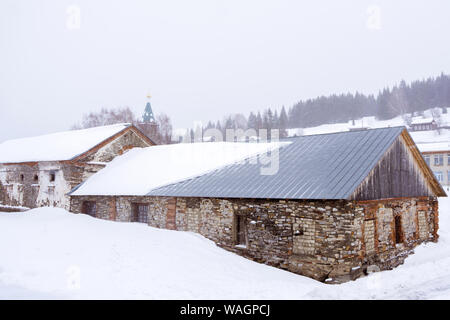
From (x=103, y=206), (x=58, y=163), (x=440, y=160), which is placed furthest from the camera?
(x=440, y=160)

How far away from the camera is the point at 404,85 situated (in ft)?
366

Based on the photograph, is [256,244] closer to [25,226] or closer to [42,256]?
[42,256]

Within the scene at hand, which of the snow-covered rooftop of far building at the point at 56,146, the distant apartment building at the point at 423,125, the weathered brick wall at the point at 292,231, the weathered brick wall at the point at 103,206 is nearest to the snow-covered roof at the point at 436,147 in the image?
the distant apartment building at the point at 423,125

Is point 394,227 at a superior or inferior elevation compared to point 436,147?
inferior

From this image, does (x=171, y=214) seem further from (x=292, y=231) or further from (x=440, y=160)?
(x=440, y=160)

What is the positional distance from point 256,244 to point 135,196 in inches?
269

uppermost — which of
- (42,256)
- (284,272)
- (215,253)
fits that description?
(42,256)

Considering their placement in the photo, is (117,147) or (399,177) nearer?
(399,177)

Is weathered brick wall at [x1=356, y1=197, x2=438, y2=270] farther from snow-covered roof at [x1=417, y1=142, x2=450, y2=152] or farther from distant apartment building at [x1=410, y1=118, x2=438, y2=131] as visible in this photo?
distant apartment building at [x1=410, y1=118, x2=438, y2=131]

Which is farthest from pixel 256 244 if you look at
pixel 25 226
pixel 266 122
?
pixel 266 122

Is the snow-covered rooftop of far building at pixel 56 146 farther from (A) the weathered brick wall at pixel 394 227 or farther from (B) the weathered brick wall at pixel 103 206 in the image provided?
(A) the weathered brick wall at pixel 394 227

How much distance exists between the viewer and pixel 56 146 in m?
24.7

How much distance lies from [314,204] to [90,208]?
1317 centimetres

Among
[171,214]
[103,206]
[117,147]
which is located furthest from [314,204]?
[117,147]
